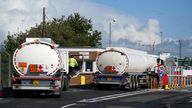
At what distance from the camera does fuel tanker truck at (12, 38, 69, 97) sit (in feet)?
88.5

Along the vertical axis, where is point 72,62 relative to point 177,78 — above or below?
above

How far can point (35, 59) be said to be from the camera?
90.7 feet

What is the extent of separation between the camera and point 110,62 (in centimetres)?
3800

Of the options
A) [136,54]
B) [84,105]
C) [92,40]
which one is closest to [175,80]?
[136,54]

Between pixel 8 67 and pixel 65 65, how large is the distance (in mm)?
3429

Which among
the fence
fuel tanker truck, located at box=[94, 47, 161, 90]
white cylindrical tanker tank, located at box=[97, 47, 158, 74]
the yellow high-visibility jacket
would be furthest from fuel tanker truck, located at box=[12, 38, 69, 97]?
the fence

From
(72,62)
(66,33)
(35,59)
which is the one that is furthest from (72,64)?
(66,33)

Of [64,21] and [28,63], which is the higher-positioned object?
[64,21]

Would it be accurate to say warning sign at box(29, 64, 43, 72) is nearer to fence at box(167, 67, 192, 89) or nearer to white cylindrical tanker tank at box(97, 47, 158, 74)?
white cylindrical tanker tank at box(97, 47, 158, 74)

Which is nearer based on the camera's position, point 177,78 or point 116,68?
point 116,68

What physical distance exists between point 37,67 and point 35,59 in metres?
0.40

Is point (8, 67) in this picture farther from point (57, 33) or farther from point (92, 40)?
point (92, 40)

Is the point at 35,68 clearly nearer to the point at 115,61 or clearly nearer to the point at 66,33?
the point at 115,61

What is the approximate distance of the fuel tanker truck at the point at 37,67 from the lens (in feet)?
88.5
